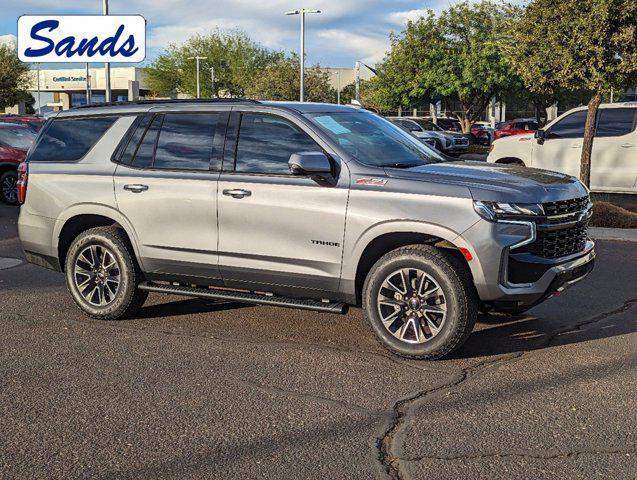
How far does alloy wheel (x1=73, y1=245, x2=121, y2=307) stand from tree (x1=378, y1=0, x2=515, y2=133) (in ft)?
108

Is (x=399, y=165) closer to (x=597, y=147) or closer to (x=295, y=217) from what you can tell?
(x=295, y=217)

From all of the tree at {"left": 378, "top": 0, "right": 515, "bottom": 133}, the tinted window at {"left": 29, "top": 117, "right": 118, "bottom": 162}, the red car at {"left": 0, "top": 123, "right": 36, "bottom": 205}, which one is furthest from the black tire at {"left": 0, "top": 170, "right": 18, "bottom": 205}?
the tree at {"left": 378, "top": 0, "right": 515, "bottom": 133}

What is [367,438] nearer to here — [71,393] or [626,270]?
[71,393]

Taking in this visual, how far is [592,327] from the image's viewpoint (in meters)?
6.61

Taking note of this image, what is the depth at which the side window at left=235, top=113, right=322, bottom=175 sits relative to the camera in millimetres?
6117

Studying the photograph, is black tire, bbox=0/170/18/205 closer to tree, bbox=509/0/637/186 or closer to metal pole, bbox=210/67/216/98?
tree, bbox=509/0/637/186

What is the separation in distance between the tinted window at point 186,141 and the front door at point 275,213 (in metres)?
0.21

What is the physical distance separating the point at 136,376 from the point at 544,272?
2.86 meters

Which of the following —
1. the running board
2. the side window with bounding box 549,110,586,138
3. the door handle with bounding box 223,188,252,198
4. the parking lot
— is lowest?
the parking lot

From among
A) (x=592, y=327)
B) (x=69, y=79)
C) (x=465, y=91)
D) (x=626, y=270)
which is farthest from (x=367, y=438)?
(x=69, y=79)

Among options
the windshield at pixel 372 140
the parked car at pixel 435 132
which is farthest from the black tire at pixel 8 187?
the parked car at pixel 435 132

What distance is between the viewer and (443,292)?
18.0 ft

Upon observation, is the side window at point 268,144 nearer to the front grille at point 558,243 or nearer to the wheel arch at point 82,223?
the wheel arch at point 82,223

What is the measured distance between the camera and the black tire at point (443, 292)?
5.46 meters
